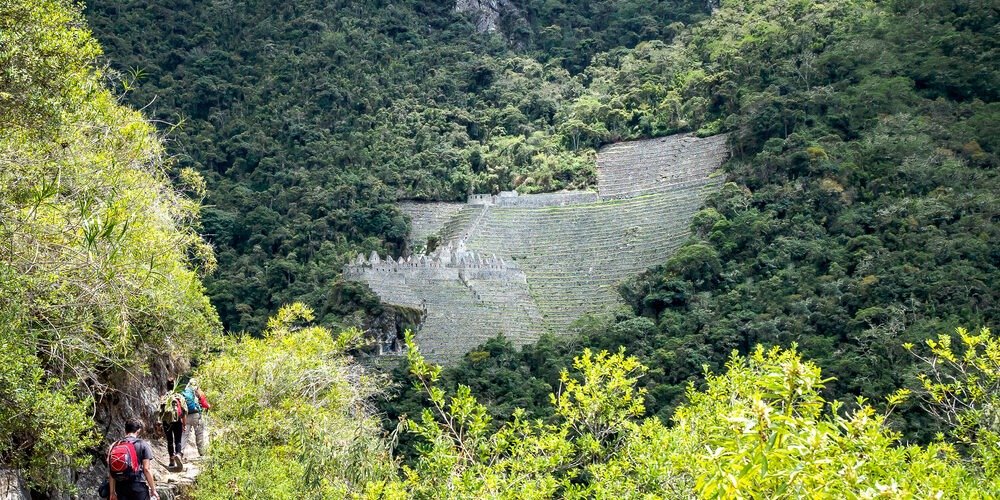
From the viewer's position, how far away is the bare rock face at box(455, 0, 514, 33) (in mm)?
79438

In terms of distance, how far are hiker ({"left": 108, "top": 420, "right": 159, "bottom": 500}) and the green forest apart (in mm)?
1300

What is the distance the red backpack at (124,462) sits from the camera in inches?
417

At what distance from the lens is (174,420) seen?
47.9ft

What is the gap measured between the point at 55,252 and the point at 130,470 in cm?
328

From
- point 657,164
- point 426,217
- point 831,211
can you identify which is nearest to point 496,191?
point 426,217

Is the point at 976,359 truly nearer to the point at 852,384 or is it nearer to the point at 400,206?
the point at 852,384

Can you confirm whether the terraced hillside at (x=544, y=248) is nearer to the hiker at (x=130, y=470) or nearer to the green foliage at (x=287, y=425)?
the green foliage at (x=287, y=425)

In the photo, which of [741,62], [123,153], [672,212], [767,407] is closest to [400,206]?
[672,212]

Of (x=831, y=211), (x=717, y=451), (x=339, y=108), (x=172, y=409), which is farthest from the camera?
(x=339, y=108)

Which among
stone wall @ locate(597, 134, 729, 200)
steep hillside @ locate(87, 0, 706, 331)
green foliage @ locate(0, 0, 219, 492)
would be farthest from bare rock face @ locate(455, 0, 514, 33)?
green foliage @ locate(0, 0, 219, 492)

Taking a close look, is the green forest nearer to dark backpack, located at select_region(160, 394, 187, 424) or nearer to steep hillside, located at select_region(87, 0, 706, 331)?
steep hillside, located at select_region(87, 0, 706, 331)

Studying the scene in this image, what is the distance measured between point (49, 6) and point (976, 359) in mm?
10871

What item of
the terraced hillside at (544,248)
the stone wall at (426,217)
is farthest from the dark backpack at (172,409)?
the stone wall at (426,217)

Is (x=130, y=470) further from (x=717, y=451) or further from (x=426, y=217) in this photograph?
(x=426, y=217)
